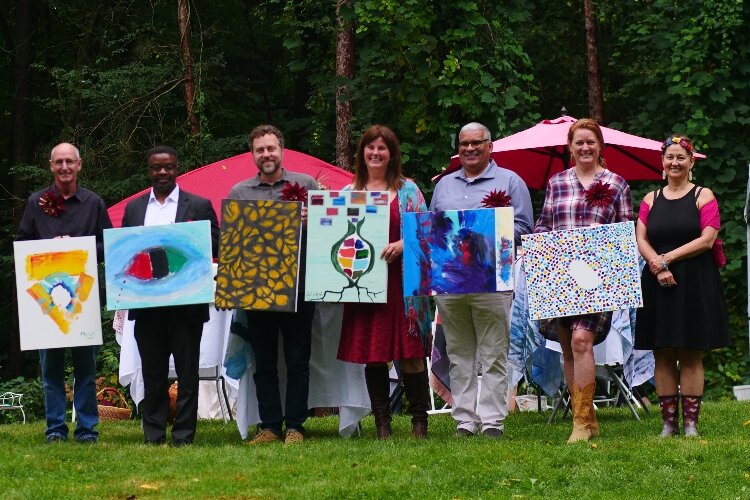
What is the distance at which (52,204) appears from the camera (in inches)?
311

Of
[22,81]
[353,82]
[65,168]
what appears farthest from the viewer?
[22,81]

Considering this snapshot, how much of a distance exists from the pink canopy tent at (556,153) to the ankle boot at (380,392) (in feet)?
9.43

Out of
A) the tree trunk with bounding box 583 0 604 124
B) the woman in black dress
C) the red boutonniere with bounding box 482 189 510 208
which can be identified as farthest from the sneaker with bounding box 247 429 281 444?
the tree trunk with bounding box 583 0 604 124

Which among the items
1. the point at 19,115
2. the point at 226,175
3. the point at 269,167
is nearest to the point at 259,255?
the point at 269,167

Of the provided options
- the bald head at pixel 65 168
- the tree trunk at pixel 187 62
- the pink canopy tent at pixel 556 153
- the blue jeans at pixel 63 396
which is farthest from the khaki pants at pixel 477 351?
the tree trunk at pixel 187 62

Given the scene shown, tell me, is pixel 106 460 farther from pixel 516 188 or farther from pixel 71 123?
pixel 71 123

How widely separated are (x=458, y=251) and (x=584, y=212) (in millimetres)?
772

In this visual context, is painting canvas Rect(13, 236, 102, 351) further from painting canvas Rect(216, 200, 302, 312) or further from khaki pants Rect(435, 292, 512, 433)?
khaki pants Rect(435, 292, 512, 433)

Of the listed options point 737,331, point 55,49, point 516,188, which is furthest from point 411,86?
point 55,49

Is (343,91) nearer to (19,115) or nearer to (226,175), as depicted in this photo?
(226,175)

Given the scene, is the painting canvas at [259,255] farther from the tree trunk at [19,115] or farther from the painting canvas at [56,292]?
the tree trunk at [19,115]

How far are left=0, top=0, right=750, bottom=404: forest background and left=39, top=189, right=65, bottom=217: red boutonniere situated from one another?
5541 millimetres

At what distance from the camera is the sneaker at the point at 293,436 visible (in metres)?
7.62

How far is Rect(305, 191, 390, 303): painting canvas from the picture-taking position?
24.2 ft
